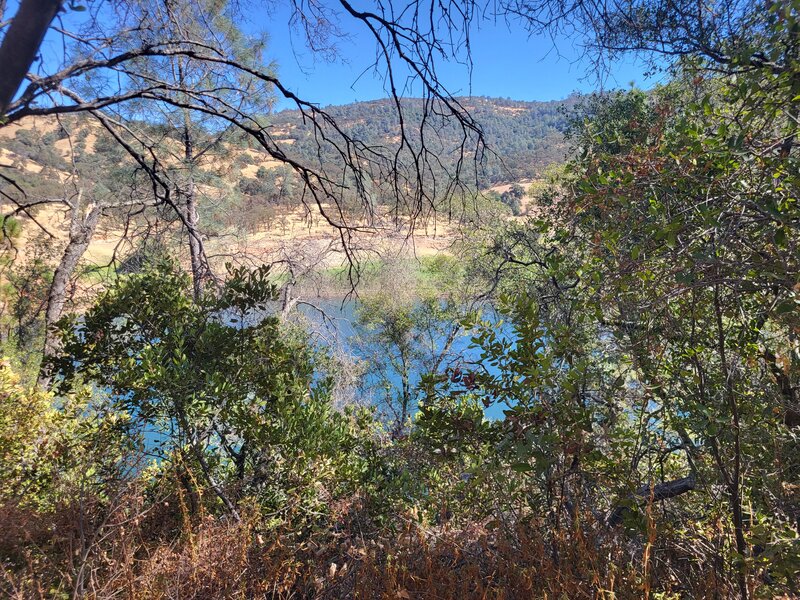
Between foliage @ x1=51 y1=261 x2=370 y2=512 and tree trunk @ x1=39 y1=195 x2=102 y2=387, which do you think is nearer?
foliage @ x1=51 y1=261 x2=370 y2=512

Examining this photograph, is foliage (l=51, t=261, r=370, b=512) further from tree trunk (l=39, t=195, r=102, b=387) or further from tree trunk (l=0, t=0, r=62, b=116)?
tree trunk (l=39, t=195, r=102, b=387)

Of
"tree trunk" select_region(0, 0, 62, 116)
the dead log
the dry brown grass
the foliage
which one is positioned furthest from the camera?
the foliage

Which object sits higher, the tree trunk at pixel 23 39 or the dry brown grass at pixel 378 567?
the tree trunk at pixel 23 39

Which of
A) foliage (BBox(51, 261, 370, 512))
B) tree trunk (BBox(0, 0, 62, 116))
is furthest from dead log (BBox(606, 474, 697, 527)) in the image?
tree trunk (BBox(0, 0, 62, 116))

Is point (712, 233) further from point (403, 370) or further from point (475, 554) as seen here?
point (403, 370)

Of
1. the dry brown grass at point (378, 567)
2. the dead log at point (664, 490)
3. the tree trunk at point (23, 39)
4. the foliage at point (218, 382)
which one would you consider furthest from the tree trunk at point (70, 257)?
the dead log at point (664, 490)

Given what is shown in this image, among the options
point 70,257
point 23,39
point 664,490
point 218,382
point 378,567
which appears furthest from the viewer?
point 70,257

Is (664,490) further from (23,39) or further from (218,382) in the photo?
(23,39)

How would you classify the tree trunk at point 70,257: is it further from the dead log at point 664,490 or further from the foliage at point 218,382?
the dead log at point 664,490

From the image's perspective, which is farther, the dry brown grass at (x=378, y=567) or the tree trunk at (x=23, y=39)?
the dry brown grass at (x=378, y=567)

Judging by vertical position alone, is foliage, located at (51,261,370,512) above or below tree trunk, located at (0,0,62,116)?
below

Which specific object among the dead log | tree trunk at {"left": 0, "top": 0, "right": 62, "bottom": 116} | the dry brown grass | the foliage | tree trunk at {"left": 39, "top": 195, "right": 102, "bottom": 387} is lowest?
the dry brown grass

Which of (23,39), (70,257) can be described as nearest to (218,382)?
(23,39)

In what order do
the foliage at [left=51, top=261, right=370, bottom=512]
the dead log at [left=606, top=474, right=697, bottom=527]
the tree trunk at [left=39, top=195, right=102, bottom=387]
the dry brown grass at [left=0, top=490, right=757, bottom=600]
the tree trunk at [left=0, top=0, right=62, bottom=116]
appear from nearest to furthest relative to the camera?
the tree trunk at [left=0, top=0, right=62, bottom=116] → the dry brown grass at [left=0, top=490, right=757, bottom=600] → the dead log at [left=606, top=474, right=697, bottom=527] → the foliage at [left=51, top=261, right=370, bottom=512] → the tree trunk at [left=39, top=195, right=102, bottom=387]
